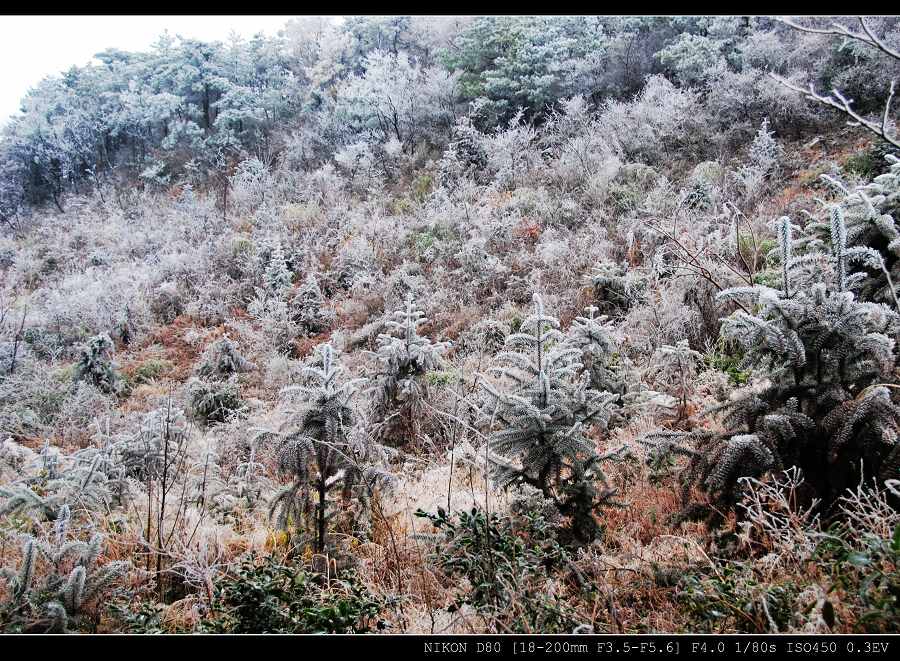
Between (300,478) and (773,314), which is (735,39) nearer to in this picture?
(773,314)

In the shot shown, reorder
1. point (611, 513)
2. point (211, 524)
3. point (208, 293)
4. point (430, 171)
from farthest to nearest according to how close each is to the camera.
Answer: point (430, 171), point (208, 293), point (211, 524), point (611, 513)

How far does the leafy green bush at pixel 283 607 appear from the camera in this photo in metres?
2.18

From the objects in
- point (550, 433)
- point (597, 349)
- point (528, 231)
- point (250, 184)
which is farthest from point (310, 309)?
point (550, 433)

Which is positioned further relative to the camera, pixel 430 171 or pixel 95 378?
pixel 430 171

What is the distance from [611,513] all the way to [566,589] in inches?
37.5

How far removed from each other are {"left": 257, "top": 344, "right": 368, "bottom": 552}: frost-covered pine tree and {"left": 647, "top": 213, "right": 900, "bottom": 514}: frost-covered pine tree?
1.98 m

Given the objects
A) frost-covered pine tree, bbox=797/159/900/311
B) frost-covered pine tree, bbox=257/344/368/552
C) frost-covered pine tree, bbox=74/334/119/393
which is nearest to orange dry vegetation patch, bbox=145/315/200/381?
frost-covered pine tree, bbox=74/334/119/393

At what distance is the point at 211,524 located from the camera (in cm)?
366

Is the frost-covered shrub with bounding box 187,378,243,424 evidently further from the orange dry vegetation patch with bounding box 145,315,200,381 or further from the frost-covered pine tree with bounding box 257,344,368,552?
the frost-covered pine tree with bounding box 257,344,368,552

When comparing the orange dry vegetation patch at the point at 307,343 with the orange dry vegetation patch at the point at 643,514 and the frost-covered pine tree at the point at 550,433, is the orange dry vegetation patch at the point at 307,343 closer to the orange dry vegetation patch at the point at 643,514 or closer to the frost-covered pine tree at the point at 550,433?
the frost-covered pine tree at the point at 550,433

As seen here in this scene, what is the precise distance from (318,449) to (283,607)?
2.98ft

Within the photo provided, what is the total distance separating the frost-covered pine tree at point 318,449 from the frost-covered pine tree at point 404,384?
199cm
